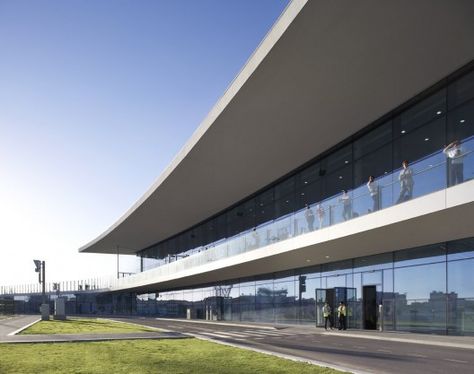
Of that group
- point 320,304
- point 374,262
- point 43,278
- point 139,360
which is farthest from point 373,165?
point 43,278

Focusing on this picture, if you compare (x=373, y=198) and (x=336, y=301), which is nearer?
Result: (x=373, y=198)

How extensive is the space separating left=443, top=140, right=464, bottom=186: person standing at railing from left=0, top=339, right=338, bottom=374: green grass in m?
7.71

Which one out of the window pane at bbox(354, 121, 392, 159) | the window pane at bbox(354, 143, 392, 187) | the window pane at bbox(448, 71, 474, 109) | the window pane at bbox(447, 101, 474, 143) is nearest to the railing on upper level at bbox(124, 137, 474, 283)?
the window pane at bbox(447, 101, 474, 143)

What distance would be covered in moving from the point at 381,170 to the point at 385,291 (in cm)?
590

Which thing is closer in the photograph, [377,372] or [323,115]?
[377,372]

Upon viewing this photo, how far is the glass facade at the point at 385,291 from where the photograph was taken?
2261 cm

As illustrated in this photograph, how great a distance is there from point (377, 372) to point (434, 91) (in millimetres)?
13257

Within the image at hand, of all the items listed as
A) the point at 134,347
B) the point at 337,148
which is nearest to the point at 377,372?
the point at 134,347

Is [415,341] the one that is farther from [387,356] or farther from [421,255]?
[387,356]

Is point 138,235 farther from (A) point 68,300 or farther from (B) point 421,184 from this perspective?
(B) point 421,184

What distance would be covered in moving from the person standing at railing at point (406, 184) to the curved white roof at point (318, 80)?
3570 millimetres

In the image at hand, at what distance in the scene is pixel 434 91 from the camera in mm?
21859

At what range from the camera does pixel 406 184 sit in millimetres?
19359

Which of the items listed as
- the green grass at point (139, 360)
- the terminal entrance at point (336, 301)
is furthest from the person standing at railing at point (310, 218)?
the green grass at point (139, 360)
